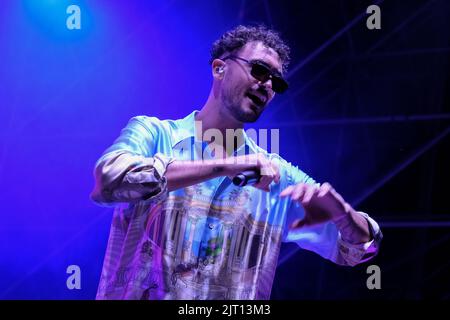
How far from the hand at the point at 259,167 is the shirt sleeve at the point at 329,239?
458mm

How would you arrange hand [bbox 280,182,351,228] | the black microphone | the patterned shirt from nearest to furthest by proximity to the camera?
1. the black microphone
2. hand [bbox 280,182,351,228]
3. the patterned shirt

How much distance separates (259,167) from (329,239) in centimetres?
58

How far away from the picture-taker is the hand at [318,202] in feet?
5.92

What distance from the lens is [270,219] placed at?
7.06ft

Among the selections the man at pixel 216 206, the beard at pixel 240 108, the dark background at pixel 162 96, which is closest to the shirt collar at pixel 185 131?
the man at pixel 216 206

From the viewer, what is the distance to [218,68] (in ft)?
7.45

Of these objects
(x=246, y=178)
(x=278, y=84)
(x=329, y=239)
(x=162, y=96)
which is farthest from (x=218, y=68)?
(x=329, y=239)

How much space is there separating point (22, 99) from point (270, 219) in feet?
4.37

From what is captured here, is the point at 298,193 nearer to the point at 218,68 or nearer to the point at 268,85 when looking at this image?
the point at 268,85

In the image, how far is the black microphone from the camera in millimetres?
1700

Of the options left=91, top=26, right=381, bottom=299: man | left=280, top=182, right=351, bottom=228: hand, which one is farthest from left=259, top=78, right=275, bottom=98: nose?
left=280, top=182, right=351, bottom=228: hand

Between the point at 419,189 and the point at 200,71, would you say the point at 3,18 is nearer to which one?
the point at 200,71

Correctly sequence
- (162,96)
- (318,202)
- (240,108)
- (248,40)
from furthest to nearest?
(162,96)
(248,40)
(240,108)
(318,202)

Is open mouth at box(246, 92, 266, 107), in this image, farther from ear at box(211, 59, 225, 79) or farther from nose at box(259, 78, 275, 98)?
ear at box(211, 59, 225, 79)
